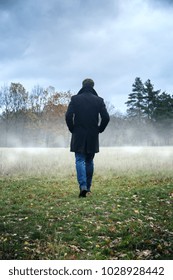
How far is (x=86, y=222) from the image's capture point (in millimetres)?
6164

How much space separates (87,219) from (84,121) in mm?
2893

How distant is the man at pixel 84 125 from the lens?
27.7 ft

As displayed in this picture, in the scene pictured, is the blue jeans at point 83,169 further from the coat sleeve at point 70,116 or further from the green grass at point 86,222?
the coat sleeve at point 70,116

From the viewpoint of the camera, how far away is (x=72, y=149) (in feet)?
27.9

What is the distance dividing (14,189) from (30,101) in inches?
1471

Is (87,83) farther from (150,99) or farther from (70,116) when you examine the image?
(150,99)

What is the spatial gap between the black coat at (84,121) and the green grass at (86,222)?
1.30 metres

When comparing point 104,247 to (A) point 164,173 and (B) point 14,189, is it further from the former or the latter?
(A) point 164,173

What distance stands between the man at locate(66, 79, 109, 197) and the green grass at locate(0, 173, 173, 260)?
85 cm

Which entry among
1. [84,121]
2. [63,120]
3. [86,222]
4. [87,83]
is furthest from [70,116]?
[63,120]

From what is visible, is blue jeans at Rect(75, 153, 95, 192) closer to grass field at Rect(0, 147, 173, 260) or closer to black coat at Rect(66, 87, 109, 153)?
black coat at Rect(66, 87, 109, 153)

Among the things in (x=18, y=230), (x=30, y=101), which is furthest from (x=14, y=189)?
(x=30, y=101)

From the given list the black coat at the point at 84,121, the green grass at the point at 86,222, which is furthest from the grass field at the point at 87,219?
the black coat at the point at 84,121
